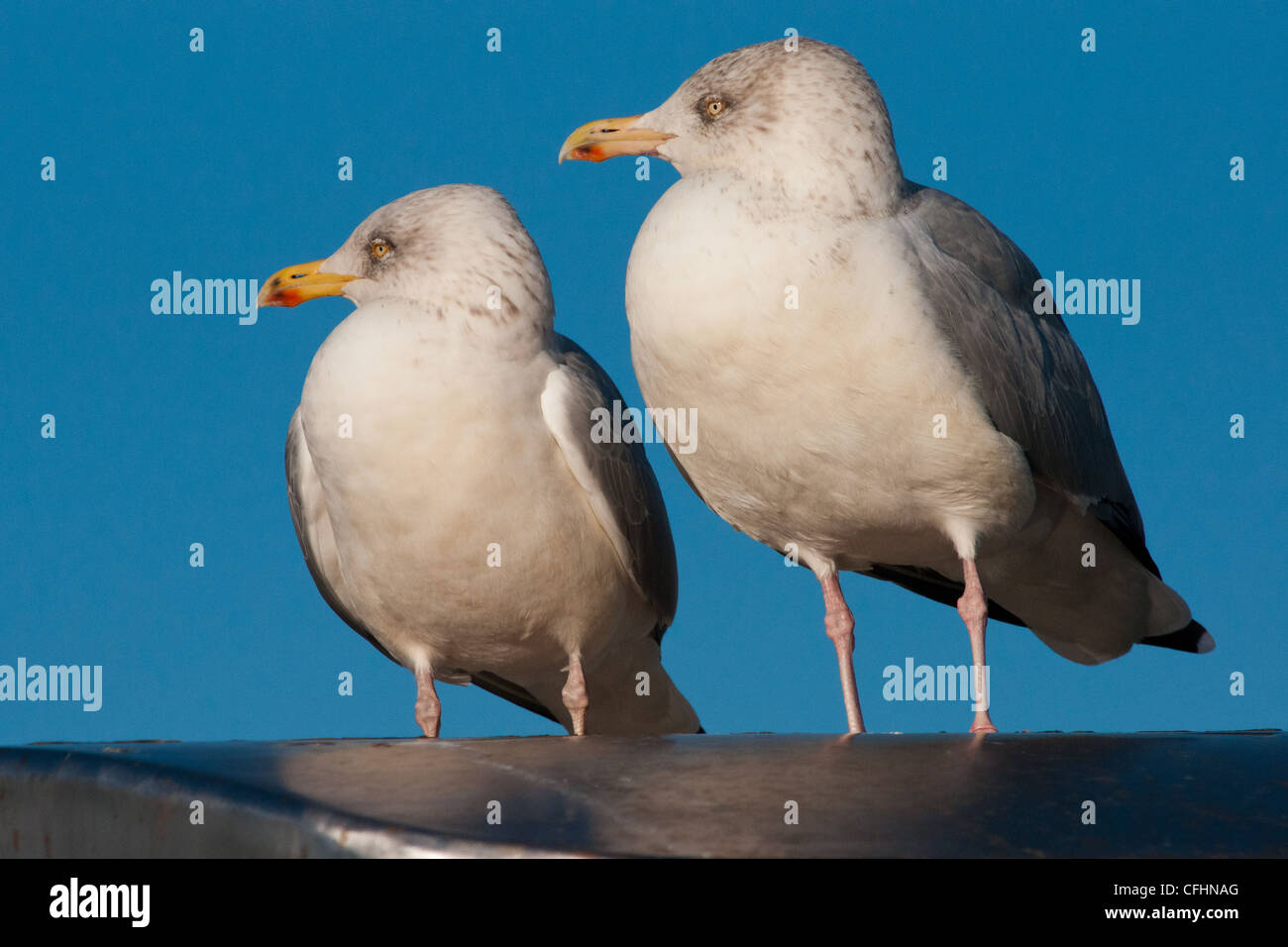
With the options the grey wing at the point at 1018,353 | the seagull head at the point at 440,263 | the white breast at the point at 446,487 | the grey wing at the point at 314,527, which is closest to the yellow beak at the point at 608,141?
the seagull head at the point at 440,263

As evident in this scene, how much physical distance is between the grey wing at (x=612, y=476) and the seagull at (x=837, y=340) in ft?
0.93

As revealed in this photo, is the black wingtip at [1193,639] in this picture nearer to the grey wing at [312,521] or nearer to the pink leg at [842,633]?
the pink leg at [842,633]

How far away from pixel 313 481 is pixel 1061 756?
3599 millimetres

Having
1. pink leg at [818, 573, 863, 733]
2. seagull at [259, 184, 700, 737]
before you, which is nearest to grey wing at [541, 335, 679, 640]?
seagull at [259, 184, 700, 737]

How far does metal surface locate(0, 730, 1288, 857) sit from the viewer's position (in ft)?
7.64

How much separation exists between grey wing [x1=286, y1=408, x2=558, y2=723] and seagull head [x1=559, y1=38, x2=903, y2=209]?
174 centimetres

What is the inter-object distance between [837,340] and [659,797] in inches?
96.5

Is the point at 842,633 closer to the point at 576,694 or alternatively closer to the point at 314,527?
the point at 576,694

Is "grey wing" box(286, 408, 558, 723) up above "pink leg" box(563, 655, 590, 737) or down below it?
above

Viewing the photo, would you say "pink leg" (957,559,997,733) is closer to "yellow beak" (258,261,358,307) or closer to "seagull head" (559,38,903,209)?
"seagull head" (559,38,903,209)

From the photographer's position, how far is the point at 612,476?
5.62m

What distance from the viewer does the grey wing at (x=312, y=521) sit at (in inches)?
231
